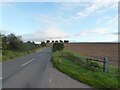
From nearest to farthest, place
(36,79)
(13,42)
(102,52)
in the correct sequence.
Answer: (36,79), (13,42), (102,52)

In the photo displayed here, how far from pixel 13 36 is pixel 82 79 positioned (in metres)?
39.7

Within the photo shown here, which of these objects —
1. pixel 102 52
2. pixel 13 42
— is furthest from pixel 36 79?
pixel 102 52

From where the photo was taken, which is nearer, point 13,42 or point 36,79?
point 36,79

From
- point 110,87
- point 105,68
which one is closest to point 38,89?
point 110,87

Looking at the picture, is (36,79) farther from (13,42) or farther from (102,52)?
(102,52)

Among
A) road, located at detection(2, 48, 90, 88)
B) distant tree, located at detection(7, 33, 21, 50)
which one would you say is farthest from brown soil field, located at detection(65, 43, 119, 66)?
distant tree, located at detection(7, 33, 21, 50)

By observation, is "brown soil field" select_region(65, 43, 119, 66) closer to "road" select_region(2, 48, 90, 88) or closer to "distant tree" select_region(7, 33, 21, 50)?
"road" select_region(2, 48, 90, 88)

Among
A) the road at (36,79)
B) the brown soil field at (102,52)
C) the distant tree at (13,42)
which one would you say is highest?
the distant tree at (13,42)

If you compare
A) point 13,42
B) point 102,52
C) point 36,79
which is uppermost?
A: point 13,42

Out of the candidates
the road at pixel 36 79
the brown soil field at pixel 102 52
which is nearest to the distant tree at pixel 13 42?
the brown soil field at pixel 102 52

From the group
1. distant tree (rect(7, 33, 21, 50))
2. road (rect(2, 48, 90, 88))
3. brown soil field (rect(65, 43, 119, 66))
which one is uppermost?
distant tree (rect(7, 33, 21, 50))

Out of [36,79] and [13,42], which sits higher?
[13,42]

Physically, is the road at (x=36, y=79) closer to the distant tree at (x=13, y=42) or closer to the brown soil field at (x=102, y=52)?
the brown soil field at (x=102, y=52)

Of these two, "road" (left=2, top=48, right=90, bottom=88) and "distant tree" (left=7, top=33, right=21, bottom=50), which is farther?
"distant tree" (left=7, top=33, right=21, bottom=50)
